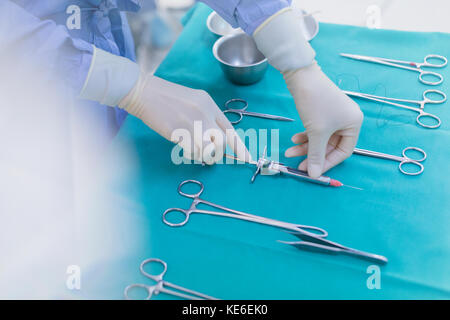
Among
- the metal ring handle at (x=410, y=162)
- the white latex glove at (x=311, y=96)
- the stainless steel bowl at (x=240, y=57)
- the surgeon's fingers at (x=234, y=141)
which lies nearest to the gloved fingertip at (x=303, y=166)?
the white latex glove at (x=311, y=96)

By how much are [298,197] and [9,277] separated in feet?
2.70

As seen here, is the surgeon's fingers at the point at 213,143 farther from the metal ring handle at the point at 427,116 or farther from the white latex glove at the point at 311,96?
the metal ring handle at the point at 427,116

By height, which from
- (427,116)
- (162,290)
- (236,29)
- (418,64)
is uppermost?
(236,29)

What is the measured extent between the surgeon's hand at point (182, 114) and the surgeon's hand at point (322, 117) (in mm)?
223

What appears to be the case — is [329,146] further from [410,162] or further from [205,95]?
[205,95]

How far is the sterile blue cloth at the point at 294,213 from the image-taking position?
984 mm

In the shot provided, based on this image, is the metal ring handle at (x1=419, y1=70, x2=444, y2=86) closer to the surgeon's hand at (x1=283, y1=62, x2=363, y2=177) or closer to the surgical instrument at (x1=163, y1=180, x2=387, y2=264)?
the surgeon's hand at (x1=283, y1=62, x2=363, y2=177)

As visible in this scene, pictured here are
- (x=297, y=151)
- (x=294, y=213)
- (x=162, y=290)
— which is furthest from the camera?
(x=297, y=151)

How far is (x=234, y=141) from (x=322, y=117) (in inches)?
10.6

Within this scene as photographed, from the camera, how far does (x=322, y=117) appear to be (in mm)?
1143

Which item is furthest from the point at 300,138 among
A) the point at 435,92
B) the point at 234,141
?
the point at 435,92

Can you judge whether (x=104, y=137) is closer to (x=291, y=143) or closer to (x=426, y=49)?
(x=291, y=143)

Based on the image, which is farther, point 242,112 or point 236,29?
point 236,29

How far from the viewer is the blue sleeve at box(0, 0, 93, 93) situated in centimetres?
99
